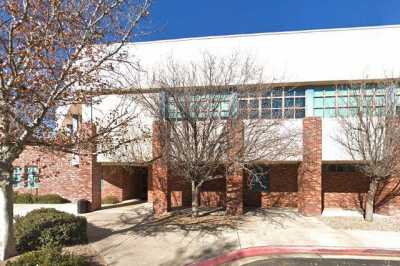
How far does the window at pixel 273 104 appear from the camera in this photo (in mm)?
13016

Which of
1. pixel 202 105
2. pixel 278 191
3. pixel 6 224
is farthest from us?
pixel 278 191

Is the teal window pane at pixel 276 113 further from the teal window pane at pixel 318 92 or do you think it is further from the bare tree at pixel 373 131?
the bare tree at pixel 373 131

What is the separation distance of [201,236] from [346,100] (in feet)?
31.4

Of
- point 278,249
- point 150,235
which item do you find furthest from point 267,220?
point 150,235

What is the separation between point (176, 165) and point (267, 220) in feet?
15.8

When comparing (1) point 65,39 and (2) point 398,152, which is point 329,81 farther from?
(1) point 65,39

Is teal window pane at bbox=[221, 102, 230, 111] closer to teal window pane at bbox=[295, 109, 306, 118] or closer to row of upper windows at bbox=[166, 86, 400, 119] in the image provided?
row of upper windows at bbox=[166, 86, 400, 119]

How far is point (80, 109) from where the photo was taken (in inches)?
636

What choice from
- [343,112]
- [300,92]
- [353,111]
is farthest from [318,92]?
[353,111]

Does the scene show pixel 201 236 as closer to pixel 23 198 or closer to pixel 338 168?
pixel 338 168

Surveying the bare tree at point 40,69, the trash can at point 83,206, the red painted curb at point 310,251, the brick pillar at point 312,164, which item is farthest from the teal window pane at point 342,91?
the trash can at point 83,206

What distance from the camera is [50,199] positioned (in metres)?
18.2

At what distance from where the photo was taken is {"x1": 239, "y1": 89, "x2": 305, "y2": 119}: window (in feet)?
42.7

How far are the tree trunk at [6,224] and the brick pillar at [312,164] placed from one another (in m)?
11.8
